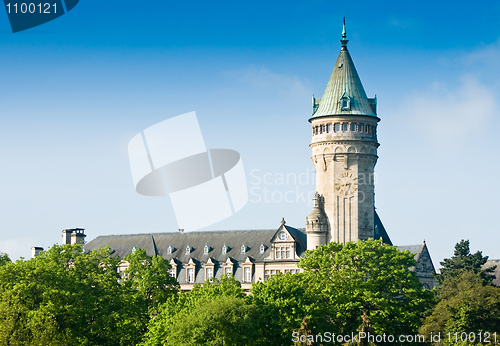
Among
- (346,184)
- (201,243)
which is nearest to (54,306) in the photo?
(346,184)

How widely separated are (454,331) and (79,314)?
30.3 metres

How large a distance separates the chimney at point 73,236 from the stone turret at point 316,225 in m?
38.8

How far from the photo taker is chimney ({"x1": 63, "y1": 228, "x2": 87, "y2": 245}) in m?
116

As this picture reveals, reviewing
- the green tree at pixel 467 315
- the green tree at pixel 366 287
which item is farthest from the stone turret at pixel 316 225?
the green tree at pixel 467 315

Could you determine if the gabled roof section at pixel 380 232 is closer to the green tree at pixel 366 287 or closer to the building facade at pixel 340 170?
the building facade at pixel 340 170

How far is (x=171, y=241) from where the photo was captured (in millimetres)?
106938

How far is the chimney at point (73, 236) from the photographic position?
11550 cm

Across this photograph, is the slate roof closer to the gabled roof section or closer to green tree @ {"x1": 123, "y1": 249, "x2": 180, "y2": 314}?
the gabled roof section

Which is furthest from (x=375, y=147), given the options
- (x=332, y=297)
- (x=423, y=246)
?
(x=332, y=297)

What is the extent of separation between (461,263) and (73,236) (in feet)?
180

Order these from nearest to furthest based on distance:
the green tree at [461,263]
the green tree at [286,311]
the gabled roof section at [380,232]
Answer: the green tree at [286,311], the green tree at [461,263], the gabled roof section at [380,232]

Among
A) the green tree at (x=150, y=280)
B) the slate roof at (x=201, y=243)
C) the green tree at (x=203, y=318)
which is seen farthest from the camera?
the slate roof at (x=201, y=243)

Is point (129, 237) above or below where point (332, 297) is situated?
above

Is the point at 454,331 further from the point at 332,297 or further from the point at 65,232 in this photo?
the point at 65,232
